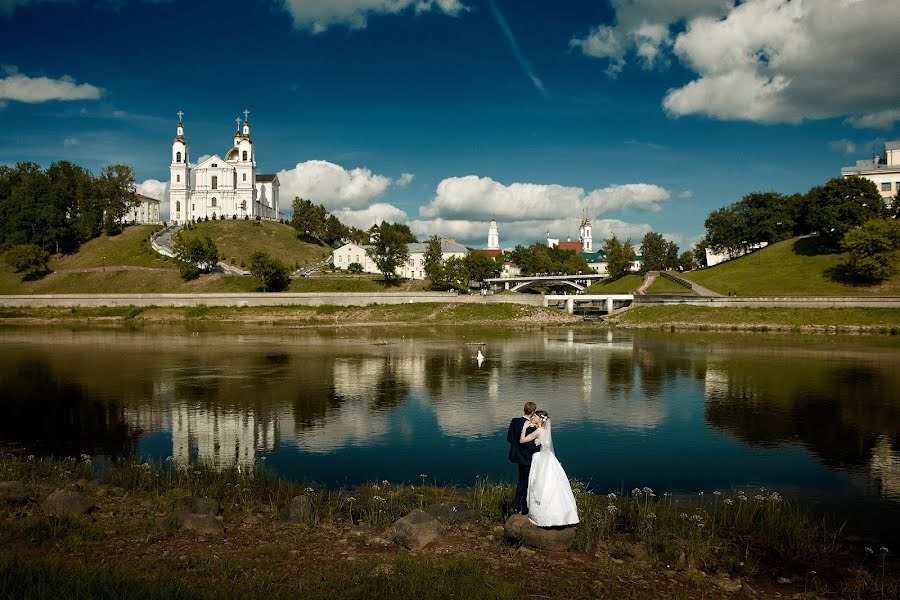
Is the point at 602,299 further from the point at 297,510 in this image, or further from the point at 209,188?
the point at 209,188

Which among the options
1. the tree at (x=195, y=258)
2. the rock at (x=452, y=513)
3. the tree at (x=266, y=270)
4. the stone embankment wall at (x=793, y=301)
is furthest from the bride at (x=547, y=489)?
the tree at (x=195, y=258)

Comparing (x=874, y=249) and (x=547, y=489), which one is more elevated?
(x=874, y=249)

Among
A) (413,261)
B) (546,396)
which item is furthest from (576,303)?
(546,396)

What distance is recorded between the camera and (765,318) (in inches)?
2901

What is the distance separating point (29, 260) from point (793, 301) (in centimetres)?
11644

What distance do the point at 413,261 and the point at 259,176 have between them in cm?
4950

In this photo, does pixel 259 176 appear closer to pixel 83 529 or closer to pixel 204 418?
pixel 204 418

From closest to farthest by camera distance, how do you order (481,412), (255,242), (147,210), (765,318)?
(481,412)
(765,318)
(255,242)
(147,210)

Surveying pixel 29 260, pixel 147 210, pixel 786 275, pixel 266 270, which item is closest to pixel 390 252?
pixel 266 270

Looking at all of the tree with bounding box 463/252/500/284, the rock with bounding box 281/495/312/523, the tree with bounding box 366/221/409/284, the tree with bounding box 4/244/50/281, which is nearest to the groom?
the rock with bounding box 281/495/312/523

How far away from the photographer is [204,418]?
27.4 metres

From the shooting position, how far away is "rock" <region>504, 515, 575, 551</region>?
39.9 feet

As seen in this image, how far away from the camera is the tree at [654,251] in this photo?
467ft

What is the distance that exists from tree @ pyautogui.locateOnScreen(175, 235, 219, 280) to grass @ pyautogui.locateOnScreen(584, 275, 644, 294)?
68.1 meters
